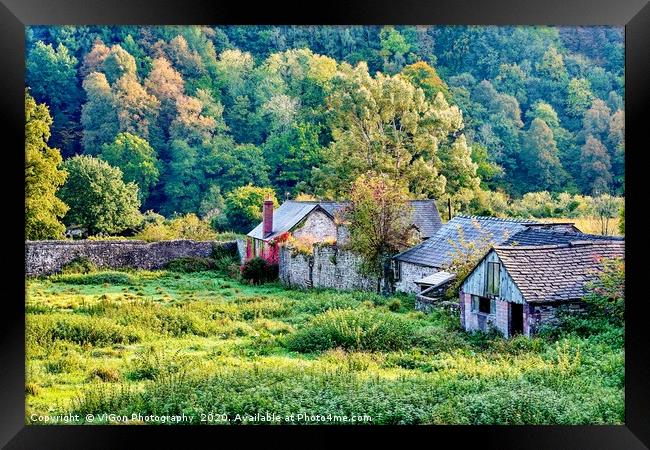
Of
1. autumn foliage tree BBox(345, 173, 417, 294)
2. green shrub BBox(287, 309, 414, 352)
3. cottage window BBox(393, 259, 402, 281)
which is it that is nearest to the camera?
green shrub BBox(287, 309, 414, 352)

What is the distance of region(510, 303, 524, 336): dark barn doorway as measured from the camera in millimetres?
9305

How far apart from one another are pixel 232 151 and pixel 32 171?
7.49 ft

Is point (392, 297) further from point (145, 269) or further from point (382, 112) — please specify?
point (145, 269)

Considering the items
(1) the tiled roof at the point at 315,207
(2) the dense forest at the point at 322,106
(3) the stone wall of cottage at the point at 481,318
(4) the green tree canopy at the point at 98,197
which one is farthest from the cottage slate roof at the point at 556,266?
(4) the green tree canopy at the point at 98,197

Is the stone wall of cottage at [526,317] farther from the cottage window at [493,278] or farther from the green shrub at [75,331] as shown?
the green shrub at [75,331]

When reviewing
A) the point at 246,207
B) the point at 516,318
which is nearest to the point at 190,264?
the point at 246,207

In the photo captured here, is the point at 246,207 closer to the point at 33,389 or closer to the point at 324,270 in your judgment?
the point at 324,270

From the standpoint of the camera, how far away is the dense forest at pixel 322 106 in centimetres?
1023

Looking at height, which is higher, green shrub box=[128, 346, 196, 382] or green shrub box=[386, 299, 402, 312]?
green shrub box=[386, 299, 402, 312]

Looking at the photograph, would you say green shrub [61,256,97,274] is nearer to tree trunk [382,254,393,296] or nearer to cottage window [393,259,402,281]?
tree trunk [382,254,393,296]

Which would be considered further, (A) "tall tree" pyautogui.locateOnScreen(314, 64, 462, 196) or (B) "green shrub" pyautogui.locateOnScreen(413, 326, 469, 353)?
(A) "tall tree" pyautogui.locateOnScreen(314, 64, 462, 196)

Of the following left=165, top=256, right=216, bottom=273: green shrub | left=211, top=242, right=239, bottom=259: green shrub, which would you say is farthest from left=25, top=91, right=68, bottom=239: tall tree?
left=211, top=242, right=239, bottom=259: green shrub

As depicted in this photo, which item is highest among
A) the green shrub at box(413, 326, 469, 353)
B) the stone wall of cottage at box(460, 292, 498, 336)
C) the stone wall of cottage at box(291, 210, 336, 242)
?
the stone wall of cottage at box(291, 210, 336, 242)

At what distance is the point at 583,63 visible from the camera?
33.2 feet
